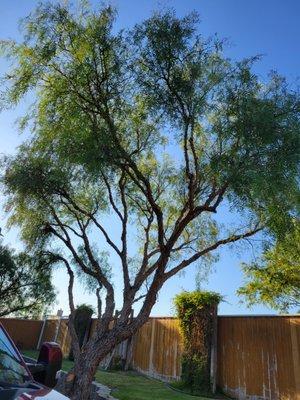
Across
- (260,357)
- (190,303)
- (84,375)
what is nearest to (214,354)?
(260,357)

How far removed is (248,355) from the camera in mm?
11438

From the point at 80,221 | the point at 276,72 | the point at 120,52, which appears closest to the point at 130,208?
the point at 80,221

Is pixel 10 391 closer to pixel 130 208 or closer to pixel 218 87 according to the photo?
pixel 218 87

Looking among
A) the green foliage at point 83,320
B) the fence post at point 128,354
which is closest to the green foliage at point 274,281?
the fence post at point 128,354

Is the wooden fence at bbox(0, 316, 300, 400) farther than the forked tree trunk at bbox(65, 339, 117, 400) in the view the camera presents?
Yes

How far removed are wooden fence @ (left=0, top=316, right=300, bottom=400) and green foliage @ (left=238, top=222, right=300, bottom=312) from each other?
3.62 meters

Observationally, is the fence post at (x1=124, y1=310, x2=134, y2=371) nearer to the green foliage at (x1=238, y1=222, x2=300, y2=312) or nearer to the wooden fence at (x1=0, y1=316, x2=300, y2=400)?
the wooden fence at (x1=0, y1=316, x2=300, y2=400)

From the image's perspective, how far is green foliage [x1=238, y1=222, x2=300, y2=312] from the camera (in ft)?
49.7

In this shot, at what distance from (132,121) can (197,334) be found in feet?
22.7

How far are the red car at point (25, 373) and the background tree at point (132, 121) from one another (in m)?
6.90

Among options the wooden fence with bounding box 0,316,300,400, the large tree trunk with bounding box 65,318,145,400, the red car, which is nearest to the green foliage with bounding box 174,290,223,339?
the wooden fence with bounding box 0,316,300,400

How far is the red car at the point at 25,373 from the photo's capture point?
191 cm

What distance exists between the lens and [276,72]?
10.8 meters

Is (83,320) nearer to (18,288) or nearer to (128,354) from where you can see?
(128,354)
